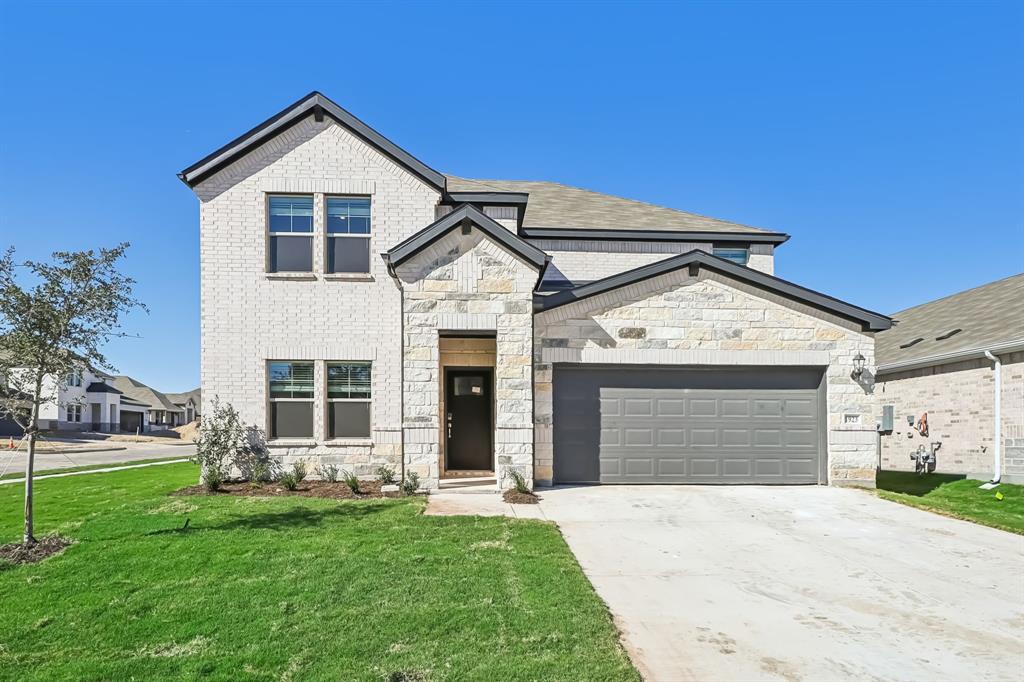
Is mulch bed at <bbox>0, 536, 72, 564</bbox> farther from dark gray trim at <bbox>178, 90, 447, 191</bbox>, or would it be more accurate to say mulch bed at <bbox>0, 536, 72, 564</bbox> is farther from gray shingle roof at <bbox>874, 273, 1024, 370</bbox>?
→ gray shingle roof at <bbox>874, 273, 1024, 370</bbox>

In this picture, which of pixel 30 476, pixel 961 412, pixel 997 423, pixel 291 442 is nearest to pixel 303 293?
pixel 291 442

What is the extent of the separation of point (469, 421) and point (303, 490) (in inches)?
169

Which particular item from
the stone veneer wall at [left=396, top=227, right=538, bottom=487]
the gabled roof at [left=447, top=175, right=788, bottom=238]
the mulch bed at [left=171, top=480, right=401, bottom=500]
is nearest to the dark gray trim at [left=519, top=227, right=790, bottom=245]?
the gabled roof at [left=447, top=175, right=788, bottom=238]

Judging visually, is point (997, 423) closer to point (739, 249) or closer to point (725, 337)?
point (739, 249)

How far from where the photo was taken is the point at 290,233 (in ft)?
41.5

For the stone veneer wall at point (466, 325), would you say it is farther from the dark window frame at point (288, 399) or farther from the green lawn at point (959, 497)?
the green lawn at point (959, 497)

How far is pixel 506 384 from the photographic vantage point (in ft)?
36.9

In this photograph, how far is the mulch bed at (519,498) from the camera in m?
10.3

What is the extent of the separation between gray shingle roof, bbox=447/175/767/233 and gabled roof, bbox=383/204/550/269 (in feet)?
15.1

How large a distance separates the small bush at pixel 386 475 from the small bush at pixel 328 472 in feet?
2.89

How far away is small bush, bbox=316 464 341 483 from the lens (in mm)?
12188

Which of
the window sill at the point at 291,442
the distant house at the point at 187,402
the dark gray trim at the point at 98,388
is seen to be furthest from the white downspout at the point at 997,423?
the distant house at the point at 187,402

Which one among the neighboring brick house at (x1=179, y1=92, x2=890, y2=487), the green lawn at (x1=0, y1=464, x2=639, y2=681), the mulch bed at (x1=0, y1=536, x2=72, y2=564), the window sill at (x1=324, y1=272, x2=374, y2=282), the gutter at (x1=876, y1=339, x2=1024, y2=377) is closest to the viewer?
the green lawn at (x1=0, y1=464, x2=639, y2=681)

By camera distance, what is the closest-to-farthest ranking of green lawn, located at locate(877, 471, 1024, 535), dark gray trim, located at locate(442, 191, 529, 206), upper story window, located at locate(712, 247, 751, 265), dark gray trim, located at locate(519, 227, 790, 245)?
green lawn, located at locate(877, 471, 1024, 535) < dark gray trim, located at locate(442, 191, 529, 206) < dark gray trim, located at locate(519, 227, 790, 245) < upper story window, located at locate(712, 247, 751, 265)
